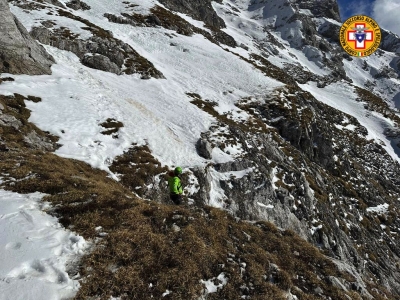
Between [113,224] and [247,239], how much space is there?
5672mm

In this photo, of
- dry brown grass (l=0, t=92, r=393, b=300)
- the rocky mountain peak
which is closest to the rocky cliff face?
dry brown grass (l=0, t=92, r=393, b=300)

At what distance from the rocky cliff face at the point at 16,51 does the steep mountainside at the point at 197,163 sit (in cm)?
138

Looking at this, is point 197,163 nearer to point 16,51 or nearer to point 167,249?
point 167,249

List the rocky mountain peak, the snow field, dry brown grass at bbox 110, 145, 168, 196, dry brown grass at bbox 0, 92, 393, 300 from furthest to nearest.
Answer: the rocky mountain peak < dry brown grass at bbox 110, 145, 168, 196 < dry brown grass at bbox 0, 92, 393, 300 < the snow field

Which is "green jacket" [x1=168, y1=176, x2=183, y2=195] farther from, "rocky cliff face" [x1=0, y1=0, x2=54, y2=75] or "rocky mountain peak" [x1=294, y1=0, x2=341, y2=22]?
"rocky mountain peak" [x1=294, y1=0, x2=341, y2=22]

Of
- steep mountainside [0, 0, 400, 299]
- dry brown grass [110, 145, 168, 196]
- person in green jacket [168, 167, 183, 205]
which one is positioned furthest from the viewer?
dry brown grass [110, 145, 168, 196]

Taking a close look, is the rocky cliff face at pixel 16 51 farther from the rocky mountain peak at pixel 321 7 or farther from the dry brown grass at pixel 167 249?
the rocky mountain peak at pixel 321 7

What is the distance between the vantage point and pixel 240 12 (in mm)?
157000

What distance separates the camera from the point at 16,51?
85.4ft

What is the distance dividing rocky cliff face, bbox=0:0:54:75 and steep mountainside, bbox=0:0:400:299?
138cm

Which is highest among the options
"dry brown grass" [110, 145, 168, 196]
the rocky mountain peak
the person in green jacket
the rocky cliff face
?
the rocky mountain peak

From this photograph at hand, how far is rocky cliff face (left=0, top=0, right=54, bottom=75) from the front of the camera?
25297 millimetres

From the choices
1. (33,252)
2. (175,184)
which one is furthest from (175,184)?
(33,252)

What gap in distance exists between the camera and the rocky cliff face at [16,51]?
83.0 ft
